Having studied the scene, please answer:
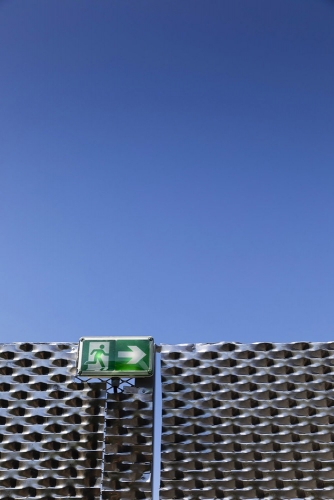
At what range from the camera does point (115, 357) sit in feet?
29.6

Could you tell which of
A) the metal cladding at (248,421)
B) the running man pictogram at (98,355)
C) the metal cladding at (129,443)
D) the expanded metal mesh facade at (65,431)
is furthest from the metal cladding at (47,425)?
the metal cladding at (248,421)

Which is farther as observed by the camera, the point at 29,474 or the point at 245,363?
the point at 245,363

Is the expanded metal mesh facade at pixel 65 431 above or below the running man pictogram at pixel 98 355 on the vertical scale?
below

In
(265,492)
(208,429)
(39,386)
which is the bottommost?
(265,492)

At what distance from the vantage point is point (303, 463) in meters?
8.52

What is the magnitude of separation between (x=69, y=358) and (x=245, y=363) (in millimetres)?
2721

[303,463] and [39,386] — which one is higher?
[39,386]

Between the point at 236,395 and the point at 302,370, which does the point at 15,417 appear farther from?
the point at 302,370

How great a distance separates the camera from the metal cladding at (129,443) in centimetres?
826

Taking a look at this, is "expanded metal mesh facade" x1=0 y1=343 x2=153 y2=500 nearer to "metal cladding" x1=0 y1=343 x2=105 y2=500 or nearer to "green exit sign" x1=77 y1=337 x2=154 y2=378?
"metal cladding" x1=0 y1=343 x2=105 y2=500

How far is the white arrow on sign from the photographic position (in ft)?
29.7

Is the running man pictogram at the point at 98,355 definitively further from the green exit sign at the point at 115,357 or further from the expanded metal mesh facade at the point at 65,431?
the expanded metal mesh facade at the point at 65,431

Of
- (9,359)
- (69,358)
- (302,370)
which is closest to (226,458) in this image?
(302,370)

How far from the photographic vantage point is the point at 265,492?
8.33 m
